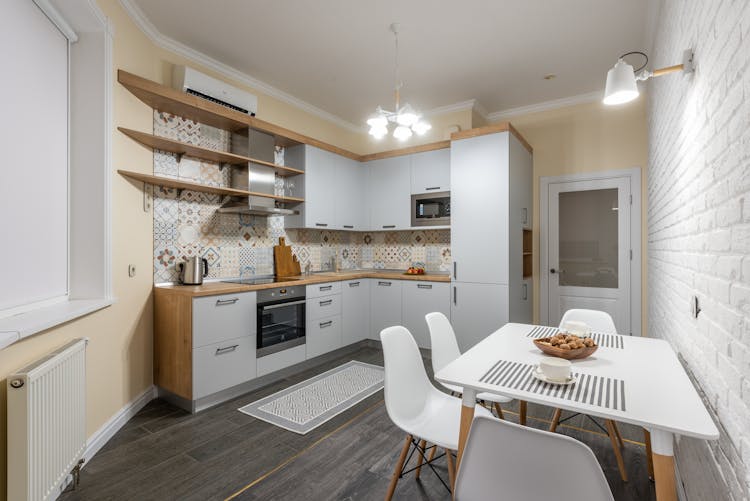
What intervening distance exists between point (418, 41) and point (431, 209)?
1774mm

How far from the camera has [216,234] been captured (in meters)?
3.50

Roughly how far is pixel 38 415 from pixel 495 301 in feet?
11.2

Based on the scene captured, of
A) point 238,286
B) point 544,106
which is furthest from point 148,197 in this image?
point 544,106

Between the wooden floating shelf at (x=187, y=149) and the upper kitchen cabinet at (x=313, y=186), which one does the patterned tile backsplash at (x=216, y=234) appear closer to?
the wooden floating shelf at (x=187, y=149)

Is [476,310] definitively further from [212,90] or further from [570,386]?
[212,90]

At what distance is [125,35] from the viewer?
2582 millimetres

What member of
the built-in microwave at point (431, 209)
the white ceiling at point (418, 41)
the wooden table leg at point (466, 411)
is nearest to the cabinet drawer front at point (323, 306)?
the built-in microwave at point (431, 209)

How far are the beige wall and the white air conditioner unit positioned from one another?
10.3ft

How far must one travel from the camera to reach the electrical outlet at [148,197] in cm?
287

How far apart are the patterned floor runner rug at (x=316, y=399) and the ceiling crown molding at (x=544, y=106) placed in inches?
134

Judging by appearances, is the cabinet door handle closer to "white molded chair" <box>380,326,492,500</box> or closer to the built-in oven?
the built-in oven

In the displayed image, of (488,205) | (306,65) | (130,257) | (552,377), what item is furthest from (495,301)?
(130,257)

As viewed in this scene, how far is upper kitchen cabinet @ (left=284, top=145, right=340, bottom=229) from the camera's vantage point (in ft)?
13.4

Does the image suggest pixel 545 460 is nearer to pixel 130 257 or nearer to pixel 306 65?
pixel 130 257
